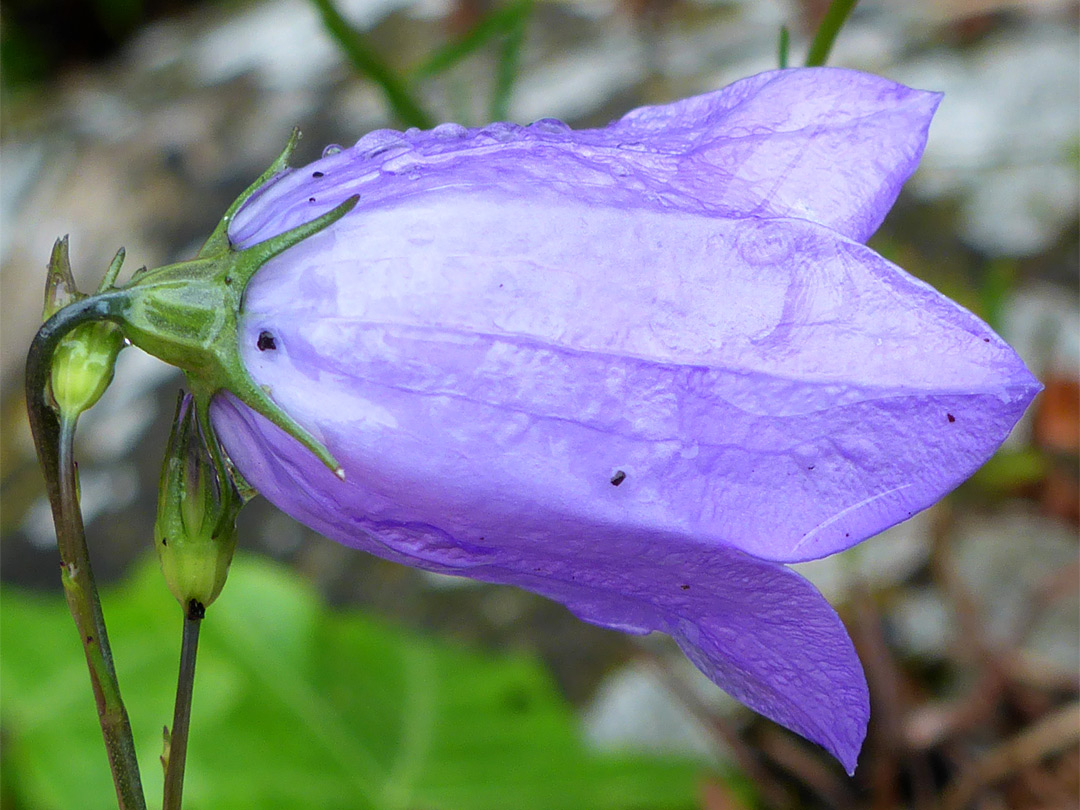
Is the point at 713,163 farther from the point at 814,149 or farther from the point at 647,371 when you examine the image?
the point at 647,371

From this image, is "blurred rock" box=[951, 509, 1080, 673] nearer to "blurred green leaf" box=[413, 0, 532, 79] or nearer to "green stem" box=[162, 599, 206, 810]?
"blurred green leaf" box=[413, 0, 532, 79]

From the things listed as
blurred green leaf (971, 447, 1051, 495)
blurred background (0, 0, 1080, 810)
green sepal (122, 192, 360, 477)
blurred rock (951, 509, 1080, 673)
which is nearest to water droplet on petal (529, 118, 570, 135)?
green sepal (122, 192, 360, 477)

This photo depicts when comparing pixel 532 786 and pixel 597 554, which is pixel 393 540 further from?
pixel 532 786

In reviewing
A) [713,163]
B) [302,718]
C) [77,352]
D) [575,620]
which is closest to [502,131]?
[713,163]

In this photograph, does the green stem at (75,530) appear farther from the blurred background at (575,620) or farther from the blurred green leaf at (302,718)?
the blurred green leaf at (302,718)

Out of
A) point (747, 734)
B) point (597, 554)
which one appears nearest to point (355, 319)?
point (597, 554)

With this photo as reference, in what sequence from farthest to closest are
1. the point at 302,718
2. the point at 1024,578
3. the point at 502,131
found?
1. the point at 1024,578
2. the point at 302,718
3. the point at 502,131

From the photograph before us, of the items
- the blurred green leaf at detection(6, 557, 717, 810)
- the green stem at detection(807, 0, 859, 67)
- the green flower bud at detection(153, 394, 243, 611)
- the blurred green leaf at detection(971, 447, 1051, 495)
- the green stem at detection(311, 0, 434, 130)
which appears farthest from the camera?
the blurred green leaf at detection(971, 447, 1051, 495)
